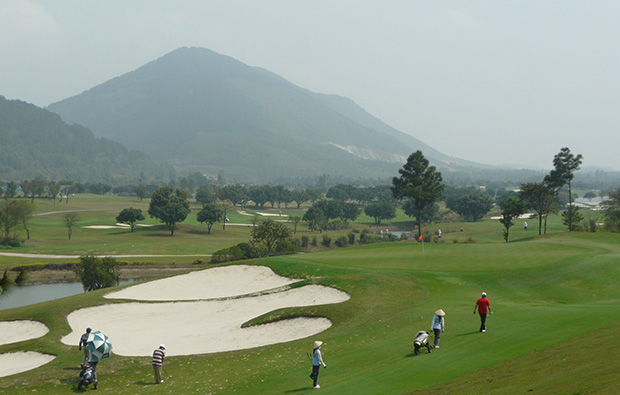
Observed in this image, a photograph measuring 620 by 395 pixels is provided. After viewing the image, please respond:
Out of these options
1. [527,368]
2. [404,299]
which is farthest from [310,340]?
[527,368]

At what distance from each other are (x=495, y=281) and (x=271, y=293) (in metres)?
15.6

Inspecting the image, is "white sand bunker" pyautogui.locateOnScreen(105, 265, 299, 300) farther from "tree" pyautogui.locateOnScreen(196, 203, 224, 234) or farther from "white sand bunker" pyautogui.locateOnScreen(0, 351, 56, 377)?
"tree" pyautogui.locateOnScreen(196, 203, 224, 234)

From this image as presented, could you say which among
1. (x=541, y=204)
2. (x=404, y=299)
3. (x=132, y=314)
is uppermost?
(x=541, y=204)

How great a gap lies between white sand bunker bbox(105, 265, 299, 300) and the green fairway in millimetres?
2405

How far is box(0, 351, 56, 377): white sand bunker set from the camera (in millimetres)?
25452

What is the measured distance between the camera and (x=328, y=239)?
107062 mm

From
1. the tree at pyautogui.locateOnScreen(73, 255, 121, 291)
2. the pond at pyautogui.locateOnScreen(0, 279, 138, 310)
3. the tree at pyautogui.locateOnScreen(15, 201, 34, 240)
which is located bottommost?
the pond at pyautogui.locateOnScreen(0, 279, 138, 310)

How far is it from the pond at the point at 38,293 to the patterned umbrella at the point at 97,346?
37471 millimetres

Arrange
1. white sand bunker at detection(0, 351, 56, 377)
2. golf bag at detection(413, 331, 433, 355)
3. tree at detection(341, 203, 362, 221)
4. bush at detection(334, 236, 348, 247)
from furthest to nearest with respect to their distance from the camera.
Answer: tree at detection(341, 203, 362, 221) → bush at detection(334, 236, 348, 247) → white sand bunker at detection(0, 351, 56, 377) → golf bag at detection(413, 331, 433, 355)

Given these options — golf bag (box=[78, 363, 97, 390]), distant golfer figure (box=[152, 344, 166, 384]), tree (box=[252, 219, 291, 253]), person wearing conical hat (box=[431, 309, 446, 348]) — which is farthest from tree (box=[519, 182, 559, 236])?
golf bag (box=[78, 363, 97, 390])

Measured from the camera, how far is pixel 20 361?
26531mm

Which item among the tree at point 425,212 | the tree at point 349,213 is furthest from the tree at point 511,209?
the tree at point 349,213

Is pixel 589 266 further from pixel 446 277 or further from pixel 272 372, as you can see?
pixel 272 372

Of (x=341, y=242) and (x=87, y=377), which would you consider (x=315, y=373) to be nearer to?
(x=87, y=377)
